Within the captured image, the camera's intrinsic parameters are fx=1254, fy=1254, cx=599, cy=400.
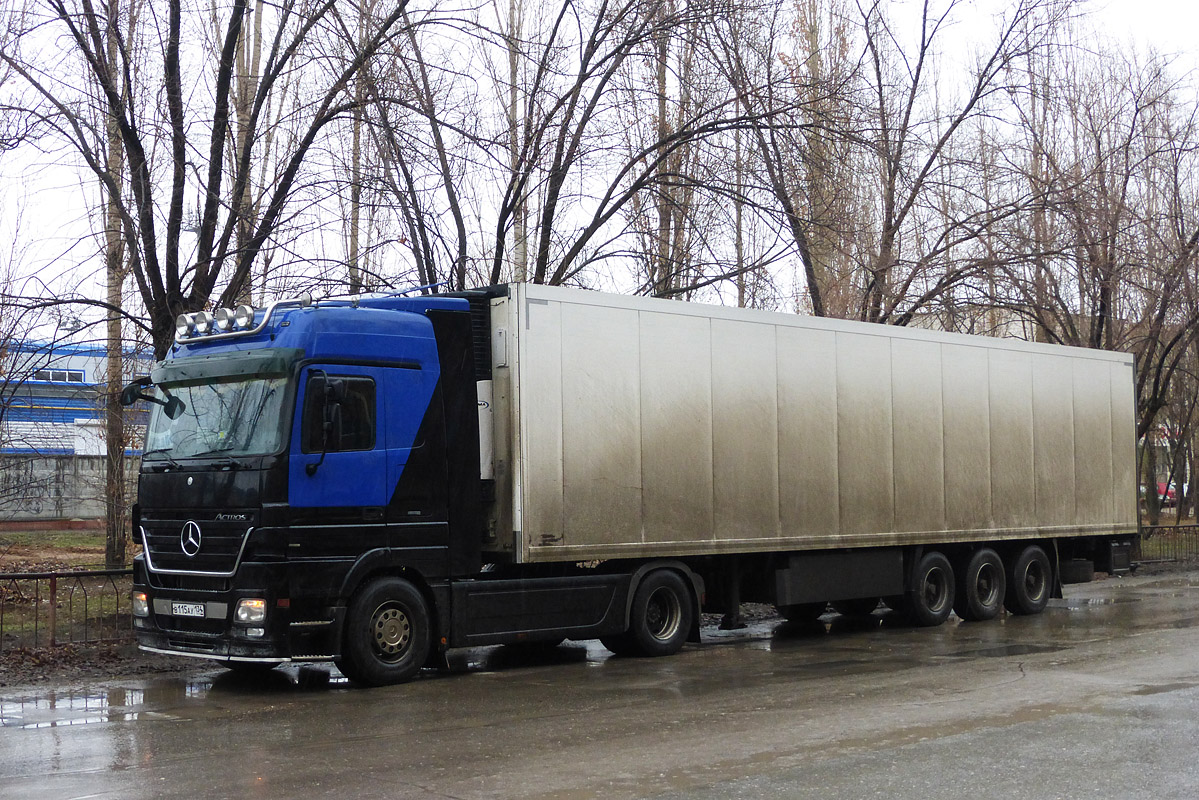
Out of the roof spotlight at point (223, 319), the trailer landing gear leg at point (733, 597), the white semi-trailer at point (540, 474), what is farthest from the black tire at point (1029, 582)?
the roof spotlight at point (223, 319)

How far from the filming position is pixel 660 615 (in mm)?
13203

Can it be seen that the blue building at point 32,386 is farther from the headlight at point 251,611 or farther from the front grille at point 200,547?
the headlight at point 251,611

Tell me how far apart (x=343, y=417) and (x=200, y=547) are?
5.28 ft

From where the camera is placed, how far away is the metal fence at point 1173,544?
1172 inches

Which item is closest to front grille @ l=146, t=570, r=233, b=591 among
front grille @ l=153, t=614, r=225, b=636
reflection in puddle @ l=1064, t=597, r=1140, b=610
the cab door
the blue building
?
front grille @ l=153, t=614, r=225, b=636

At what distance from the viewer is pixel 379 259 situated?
661 inches

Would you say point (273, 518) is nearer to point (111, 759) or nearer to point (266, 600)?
point (266, 600)

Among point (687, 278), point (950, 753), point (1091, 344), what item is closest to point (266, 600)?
→ point (950, 753)

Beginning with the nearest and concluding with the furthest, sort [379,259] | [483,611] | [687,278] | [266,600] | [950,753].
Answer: [950,753]
[266,600]
[483,611]
[379,259]
[687,278]

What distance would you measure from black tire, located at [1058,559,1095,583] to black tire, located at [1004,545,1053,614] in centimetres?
39

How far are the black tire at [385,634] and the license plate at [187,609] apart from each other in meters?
1.22

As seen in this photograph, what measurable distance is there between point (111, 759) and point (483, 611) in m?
4.17

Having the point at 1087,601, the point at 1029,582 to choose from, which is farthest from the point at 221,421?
the point at 1087,601

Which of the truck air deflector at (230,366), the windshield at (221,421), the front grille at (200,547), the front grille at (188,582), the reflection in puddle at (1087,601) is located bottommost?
the reflection in puddle at (1087,601)
